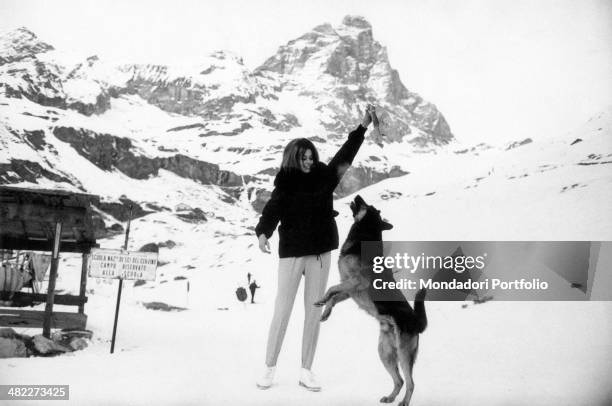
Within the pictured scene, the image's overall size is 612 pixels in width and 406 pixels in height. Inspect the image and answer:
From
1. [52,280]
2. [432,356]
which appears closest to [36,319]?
[52,280]

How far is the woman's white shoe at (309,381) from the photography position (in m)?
3.91

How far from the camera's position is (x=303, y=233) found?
4.01 metres

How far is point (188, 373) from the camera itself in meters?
4.32

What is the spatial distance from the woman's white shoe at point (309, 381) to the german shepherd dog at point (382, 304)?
1.71 ft

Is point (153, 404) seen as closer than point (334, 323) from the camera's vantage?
Yes

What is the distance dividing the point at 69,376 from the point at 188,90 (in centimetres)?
16493

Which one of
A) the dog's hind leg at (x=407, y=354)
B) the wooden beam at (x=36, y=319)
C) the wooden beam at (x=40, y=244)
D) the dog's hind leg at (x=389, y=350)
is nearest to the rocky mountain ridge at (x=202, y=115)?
the wooden beam at (x=40, y=244)

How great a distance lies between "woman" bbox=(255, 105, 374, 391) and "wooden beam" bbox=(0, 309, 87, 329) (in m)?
3.96

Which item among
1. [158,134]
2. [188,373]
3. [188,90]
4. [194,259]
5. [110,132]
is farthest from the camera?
[188,90]

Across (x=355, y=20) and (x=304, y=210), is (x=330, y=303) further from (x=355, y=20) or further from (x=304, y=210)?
(x=355, y=20)

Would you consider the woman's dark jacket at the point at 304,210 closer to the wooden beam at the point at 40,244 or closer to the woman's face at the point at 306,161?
the woman's face at the point at 306,161

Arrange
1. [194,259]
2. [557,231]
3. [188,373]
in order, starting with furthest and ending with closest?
1. [194,259]
2. [557,231]
3. [188,373]

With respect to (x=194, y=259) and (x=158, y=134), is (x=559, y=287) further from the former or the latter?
(x=158, y=134)

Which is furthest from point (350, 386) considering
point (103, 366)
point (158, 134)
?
point (158, 134)
